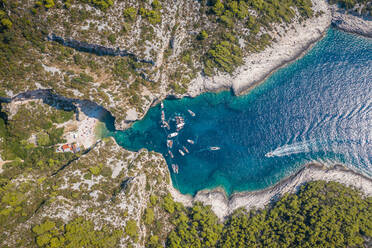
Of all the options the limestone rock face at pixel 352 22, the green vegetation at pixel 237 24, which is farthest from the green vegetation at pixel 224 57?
the limestone rock face at pixel 352 22

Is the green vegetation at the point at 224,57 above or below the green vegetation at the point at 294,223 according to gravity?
above

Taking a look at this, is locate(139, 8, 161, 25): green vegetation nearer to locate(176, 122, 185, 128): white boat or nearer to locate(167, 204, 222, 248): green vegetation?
locate(176, 122, 185, 128): white boat

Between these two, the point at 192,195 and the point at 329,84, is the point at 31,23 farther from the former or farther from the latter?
the point at 329,84

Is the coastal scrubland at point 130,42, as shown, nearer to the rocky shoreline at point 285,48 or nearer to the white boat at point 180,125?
the rocky shoreline at point 285,48

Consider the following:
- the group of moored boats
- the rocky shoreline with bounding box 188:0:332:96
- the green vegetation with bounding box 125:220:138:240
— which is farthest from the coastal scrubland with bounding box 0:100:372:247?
the rocky shoreline with bounding box 188:0:332:96

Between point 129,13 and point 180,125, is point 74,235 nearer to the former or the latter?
point 180,125

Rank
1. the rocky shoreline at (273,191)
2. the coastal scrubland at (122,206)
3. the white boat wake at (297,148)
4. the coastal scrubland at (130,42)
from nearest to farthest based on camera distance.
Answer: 1. the coastal scrubland at (122,206)
2. the coastal scrubland at (130,42)
3. the rocky shoreline at (273,191)
4. the white boat wake at (297,148)

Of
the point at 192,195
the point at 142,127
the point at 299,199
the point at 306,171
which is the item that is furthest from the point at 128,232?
the point at 306,171
